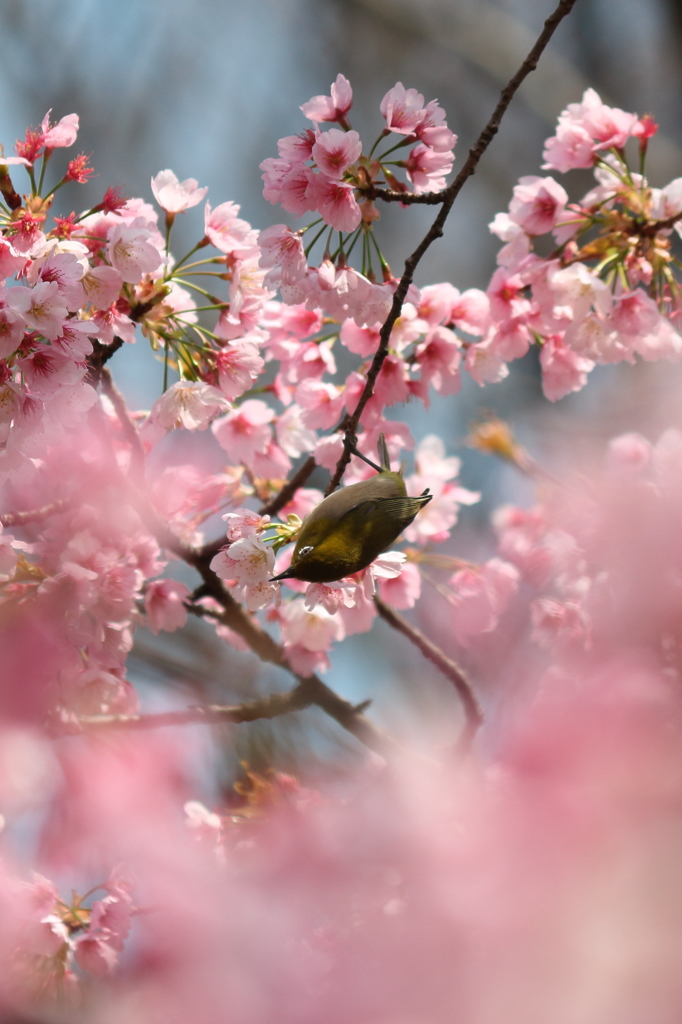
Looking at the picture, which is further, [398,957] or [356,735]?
[356,735]

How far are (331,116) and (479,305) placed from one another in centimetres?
27

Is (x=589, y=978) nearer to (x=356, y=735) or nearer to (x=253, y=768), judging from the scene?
(x=356, y=735)

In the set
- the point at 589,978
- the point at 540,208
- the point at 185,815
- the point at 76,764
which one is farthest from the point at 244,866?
the point at 540,208

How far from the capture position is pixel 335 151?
55 cm

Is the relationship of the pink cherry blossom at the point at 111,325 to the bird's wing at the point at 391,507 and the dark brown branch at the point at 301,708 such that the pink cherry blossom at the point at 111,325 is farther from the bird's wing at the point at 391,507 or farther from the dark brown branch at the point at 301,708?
the dark brown branch at the point at 301,708

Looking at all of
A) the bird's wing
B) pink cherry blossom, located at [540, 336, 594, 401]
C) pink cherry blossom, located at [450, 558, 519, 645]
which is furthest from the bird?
pink cherry blossom, located at [450, 558, 519, 645]

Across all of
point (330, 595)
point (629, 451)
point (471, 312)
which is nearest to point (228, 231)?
point (471, 312)

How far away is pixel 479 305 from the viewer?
31.0 inches

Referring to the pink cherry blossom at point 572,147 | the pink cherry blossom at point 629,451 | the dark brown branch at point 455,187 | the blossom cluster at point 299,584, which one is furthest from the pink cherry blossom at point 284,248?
the pink cherry blossom at point 629,451

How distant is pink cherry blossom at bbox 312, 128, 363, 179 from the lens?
1.78 ft

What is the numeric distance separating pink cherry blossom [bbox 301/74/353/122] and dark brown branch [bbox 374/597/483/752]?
1.63 ft

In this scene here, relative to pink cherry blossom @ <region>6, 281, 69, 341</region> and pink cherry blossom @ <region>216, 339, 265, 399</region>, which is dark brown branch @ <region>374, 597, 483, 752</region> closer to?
pink cherry blossom @ <region>216, 339, 265, 399</region>

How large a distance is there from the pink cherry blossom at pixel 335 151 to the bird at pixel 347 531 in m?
0.26

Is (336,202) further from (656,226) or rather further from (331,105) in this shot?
(656,226)
